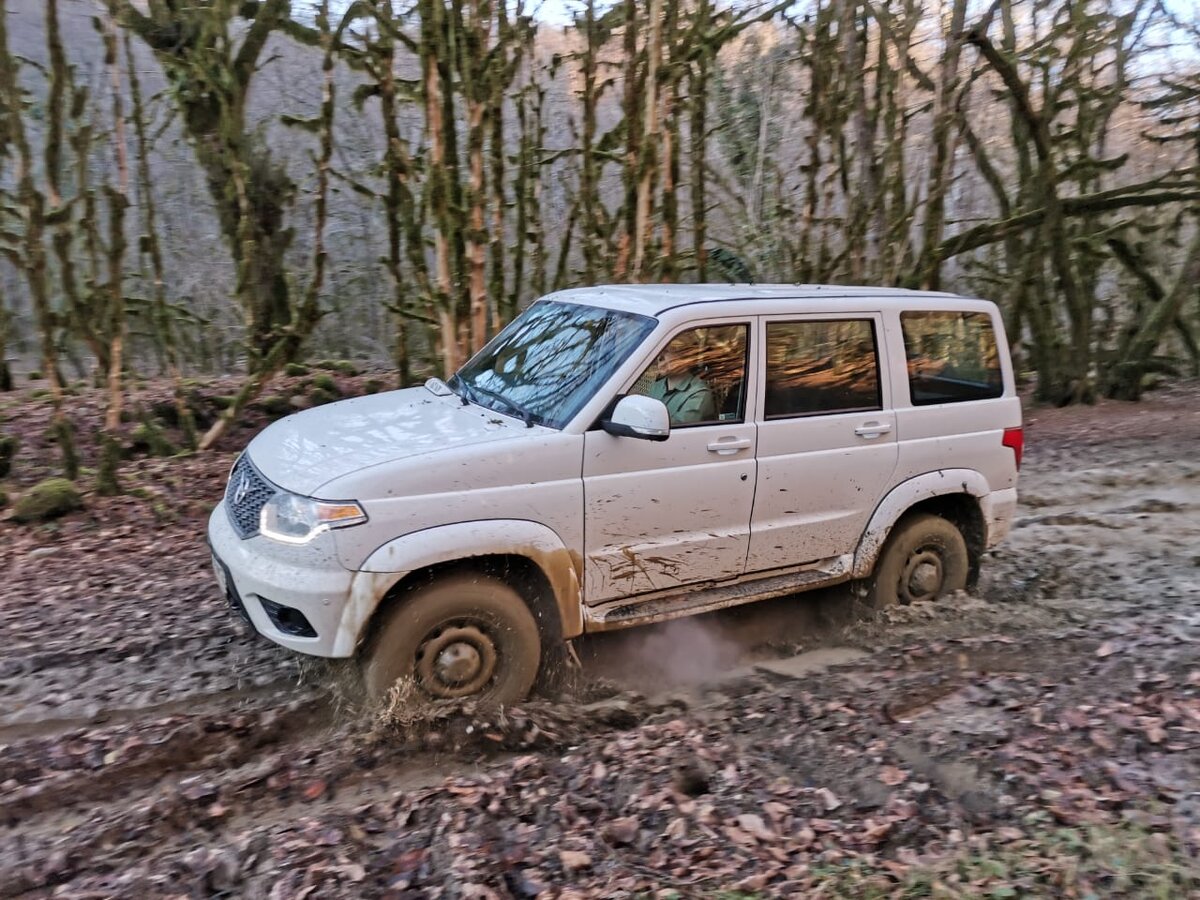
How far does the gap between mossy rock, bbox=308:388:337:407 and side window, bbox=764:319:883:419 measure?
26.8 feet

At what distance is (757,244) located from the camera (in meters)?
16.0

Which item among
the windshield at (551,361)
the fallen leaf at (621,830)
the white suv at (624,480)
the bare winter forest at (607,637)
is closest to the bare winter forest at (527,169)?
the bare winter forest at (607,637)

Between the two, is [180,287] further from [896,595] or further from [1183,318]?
[1183,318]

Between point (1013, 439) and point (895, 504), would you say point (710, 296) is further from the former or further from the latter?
point (1013, 439)

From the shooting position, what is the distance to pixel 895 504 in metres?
5.33

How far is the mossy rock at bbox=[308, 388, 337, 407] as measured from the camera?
11.8 metres

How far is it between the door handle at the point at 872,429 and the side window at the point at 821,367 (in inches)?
3.9

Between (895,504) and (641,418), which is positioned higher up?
(641,418)

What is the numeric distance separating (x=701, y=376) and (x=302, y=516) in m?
2.07

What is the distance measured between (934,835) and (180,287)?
1844 cm

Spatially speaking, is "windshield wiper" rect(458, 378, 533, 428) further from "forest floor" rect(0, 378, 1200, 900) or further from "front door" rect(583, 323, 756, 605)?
"forest floor" rect(0, 378, 1200, 900)

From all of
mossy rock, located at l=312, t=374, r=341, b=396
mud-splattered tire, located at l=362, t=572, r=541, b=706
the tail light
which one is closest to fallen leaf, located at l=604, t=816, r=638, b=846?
mud-splattered tire, located at l=362, t=572, r=541, b=706

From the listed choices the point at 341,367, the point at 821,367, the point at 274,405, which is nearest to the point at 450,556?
the point at 821,367

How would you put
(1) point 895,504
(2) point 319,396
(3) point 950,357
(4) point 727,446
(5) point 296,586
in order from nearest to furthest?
(5) point 296,586, (4) point 727,446, (1) point 895,504, (3) point 950,357, (2) point 319,396
